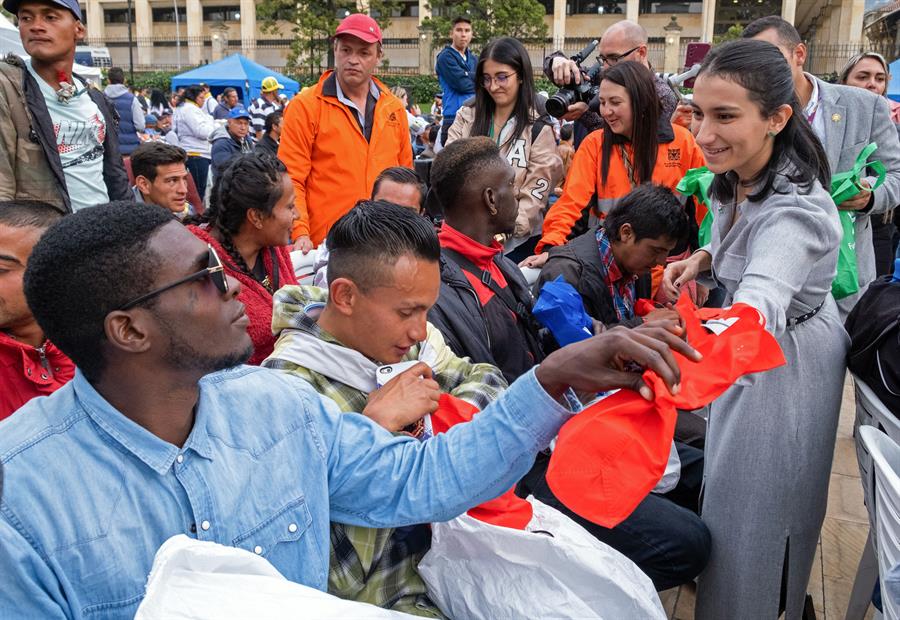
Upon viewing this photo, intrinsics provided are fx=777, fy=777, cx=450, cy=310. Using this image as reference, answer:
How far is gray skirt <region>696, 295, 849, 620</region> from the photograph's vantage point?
7.21 ft

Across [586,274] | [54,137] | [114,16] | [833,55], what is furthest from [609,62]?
[114,16]

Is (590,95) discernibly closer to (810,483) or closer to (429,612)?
(810,483)

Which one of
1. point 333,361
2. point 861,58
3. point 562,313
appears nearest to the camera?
point 333,361

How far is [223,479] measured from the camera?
1414mm

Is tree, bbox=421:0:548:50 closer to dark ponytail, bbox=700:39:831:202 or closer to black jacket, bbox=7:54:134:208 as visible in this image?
black jacket, bbox=7:54:134:208

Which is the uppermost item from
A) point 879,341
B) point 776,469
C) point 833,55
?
point 833,55

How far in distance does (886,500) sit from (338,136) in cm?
362

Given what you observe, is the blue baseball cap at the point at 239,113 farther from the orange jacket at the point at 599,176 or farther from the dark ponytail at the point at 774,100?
the dark ponytail at the point at 774,100

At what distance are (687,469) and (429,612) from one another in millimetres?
1427

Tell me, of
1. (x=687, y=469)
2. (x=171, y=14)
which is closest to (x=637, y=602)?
(x=687, y=469)

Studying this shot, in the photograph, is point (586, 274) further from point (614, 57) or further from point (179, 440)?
point (614, 57)

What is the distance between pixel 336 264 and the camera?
214cm

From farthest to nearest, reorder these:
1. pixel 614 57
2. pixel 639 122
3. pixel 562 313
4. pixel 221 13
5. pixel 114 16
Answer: pixel 114 16 → pixel 221 13 → pixel 614 57 → pixel 639 122 → pixel 562 313

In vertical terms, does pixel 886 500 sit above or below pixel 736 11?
below
